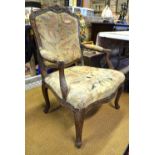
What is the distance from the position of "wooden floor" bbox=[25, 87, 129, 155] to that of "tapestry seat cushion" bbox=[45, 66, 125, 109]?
0.33m

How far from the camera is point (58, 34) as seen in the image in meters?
1.75

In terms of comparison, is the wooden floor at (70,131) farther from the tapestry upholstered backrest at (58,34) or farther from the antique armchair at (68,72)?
the tapestry upholstered backrest at (58,34)

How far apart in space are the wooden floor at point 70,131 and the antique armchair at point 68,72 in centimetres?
9

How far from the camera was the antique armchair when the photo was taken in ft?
4.24

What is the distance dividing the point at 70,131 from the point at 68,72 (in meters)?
0.52

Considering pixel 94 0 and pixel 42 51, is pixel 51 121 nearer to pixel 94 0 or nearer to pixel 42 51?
pixel 42 51

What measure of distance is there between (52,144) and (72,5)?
2296 millimetres

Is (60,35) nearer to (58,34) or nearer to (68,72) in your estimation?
(58,34)

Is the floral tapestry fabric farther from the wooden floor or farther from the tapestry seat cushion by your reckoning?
the wooden floor

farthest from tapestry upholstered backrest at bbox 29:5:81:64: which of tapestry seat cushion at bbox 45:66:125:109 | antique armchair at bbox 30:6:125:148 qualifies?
tapestry seat cushion at bbox 45:66:125:109

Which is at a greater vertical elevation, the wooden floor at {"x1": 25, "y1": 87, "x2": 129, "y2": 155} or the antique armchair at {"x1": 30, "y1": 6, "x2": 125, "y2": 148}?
the antique armchair at {"x1": 30, "y1": 6, "x2": 125, "y2": 148}

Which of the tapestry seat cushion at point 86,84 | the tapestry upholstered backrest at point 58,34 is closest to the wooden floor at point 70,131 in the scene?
the tapestry seat cushion at point 86,84
